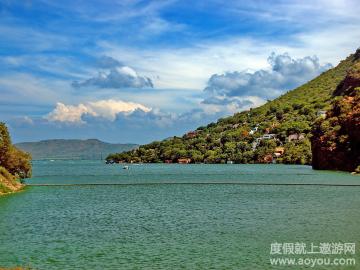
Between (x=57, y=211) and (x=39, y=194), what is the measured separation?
2892cm

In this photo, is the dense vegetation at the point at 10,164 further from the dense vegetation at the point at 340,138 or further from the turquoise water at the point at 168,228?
the dense vegetation at the point at 340,138

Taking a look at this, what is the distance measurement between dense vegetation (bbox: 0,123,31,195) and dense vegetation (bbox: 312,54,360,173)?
329 feet

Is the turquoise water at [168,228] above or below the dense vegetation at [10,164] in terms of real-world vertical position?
below

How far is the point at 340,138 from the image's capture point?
557 ft

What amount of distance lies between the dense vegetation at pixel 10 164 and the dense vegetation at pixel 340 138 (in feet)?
329

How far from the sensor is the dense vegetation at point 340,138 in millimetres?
162875

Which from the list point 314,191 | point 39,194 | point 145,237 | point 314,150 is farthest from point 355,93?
point 145,237

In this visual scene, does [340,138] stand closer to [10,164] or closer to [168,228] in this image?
[10,164]

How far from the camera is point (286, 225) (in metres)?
55.0

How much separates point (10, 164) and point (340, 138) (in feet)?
A: 362

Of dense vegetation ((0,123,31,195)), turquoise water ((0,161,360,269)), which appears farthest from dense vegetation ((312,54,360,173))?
dense vegetation ((0,123,31,195))

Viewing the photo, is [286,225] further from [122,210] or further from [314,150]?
[314,150]

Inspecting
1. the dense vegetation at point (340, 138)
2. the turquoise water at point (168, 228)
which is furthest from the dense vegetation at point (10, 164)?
the dense vegetation at point (340, 138)

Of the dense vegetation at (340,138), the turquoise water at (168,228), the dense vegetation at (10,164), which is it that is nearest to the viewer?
the turquoise water at (168,228)
